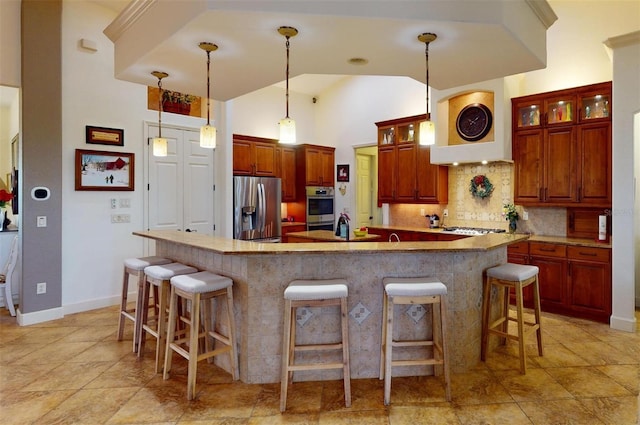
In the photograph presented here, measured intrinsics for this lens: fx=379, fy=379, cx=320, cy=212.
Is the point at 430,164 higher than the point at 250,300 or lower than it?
higher

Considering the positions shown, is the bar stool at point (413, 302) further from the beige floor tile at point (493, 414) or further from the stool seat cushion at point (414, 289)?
the beige floor tile at point (493, 414)

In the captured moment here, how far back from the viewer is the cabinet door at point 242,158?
20.1ft

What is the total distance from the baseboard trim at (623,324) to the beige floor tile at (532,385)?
1.55m

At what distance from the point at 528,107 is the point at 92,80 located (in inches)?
208

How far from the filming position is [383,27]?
7.95 feet

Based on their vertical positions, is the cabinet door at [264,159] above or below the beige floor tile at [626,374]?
above

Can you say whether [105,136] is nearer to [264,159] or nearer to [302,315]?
[264,159]

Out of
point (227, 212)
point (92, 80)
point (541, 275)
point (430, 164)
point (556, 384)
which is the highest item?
point (92, 80)

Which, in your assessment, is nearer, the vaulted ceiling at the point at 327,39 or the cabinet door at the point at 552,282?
the vaulted ceiling at the point at 327,39

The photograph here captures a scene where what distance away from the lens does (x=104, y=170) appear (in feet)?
15.1

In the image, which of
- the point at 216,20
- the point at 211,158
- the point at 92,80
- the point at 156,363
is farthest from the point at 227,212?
the point at 216,20

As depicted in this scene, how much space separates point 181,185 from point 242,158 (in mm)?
1249

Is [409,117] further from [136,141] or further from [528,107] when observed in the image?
[136,141]

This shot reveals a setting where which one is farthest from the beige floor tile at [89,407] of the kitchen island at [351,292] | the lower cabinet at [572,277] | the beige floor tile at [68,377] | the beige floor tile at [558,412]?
the lower cabinet at [572,277]
